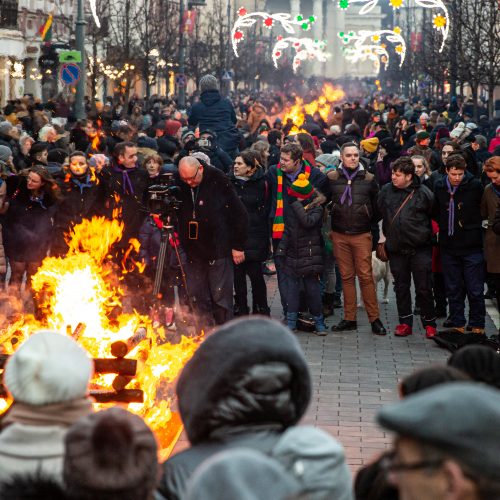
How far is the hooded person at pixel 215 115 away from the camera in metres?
20.0

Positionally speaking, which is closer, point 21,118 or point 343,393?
point 343,393

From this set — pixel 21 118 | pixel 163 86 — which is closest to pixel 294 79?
pixel 163 86

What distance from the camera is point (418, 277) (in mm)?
13156

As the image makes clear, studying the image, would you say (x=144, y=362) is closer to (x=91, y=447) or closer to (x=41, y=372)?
(x=41, y=372)

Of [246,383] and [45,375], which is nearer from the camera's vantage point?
[246,383]

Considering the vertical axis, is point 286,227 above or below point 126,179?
below

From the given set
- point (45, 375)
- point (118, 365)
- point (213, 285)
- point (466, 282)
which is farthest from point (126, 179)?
point (45, 375)

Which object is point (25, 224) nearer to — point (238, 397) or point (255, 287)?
point (255, 287)

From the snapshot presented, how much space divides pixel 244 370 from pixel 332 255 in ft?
34.9

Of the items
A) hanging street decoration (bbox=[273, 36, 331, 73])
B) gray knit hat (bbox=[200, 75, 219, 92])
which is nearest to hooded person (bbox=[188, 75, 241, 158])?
gray knit hat (bbox=[200, 75, 219, 92])

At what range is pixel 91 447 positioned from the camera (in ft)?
11.1

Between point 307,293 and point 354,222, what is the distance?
83 centimetres

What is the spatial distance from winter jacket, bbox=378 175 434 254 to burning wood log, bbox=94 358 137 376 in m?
5.61

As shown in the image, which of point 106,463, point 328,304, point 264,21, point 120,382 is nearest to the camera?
point 106,463
